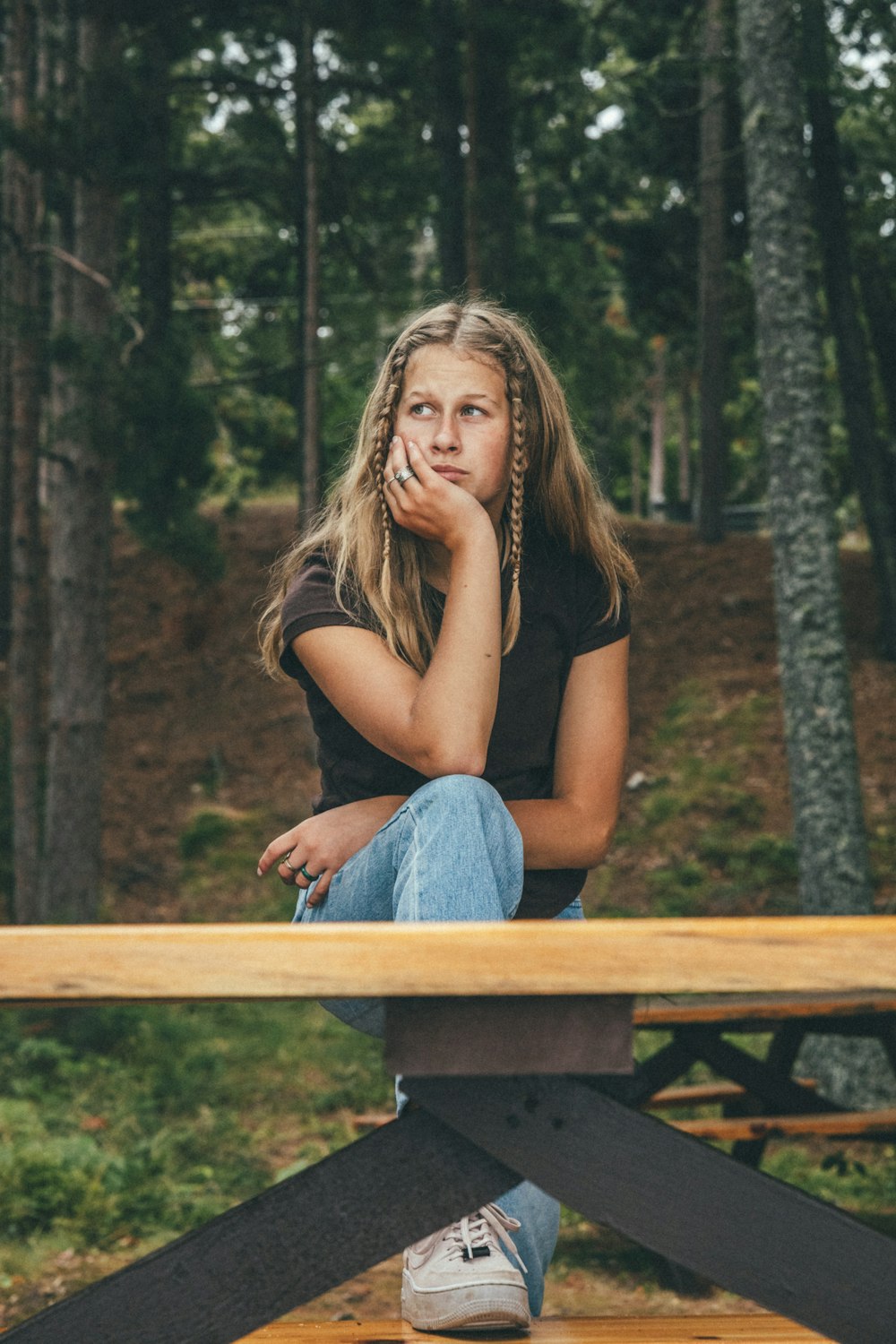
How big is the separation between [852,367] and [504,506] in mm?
8278

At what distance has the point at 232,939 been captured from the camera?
1314mm

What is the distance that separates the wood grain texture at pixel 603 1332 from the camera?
1756 mm

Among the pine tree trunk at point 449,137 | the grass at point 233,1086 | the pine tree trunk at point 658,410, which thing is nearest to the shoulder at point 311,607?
the grass at point 233,1086

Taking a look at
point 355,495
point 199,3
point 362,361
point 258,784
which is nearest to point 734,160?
point 362,361

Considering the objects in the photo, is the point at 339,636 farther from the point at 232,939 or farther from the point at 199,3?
the point at 199,3

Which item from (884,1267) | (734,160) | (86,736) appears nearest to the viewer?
(884,1267)

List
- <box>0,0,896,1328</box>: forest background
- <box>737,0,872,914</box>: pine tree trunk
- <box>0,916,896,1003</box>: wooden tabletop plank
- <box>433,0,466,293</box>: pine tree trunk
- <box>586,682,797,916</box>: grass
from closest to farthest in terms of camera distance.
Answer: <box>0,916,896,1003</box>: wooden tabletop plank, <box>737,0,872,914</box>: pine tree trunk, <box>0,0,896,1328</box>: forest background, <box>586,682,797,916</box>: grass, <box>433,0,466,293</box>: pine tree trunk

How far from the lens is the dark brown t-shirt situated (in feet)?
7.41

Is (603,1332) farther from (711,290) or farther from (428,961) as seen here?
(711,290)

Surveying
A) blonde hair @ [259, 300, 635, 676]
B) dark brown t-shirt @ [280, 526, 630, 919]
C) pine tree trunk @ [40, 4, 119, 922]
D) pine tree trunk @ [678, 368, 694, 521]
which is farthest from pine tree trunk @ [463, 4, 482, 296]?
pine tree trunk @ [678, 368, 694, 521]

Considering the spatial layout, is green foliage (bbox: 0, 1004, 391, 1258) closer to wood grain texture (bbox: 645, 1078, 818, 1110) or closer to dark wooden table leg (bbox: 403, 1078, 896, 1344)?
wood grain texture (bbox: 645, 1078, 818, 1110)

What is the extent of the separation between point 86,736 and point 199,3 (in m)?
5.23

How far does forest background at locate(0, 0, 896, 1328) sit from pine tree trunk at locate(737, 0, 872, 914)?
0.05 ft

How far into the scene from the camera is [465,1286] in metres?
1.72
